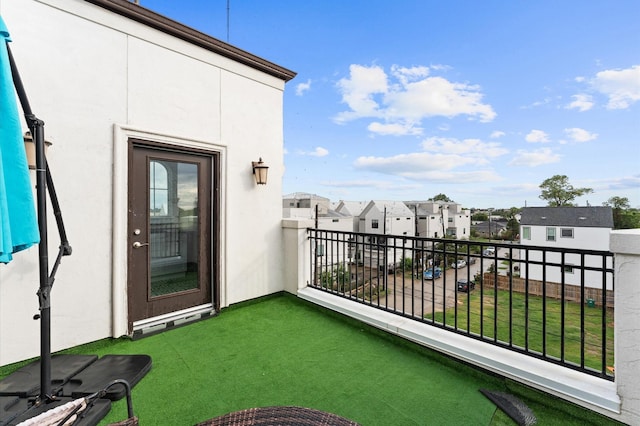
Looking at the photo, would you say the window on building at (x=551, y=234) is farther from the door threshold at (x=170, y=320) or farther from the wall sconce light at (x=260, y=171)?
the door threshold at (x=170, y=320)

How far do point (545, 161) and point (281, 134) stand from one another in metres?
24.6

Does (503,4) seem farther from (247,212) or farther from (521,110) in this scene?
(521,110)

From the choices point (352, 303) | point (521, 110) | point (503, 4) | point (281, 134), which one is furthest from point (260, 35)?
point (521, 110)

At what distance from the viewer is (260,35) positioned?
15.4ft

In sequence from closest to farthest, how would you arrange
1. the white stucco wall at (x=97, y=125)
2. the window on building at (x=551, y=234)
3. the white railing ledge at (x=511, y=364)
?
1. the white railing ledge at (x=511, y=364)
2. the white stucco wall at (x=97, y=125)
3. the window on building at (x=551, y=234)

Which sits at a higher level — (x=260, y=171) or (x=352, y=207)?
(x=352, y=207)

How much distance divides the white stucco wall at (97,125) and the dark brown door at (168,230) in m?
0.14

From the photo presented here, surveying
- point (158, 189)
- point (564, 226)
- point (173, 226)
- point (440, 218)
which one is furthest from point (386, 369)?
point (440, 218)

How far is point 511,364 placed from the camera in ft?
5.96

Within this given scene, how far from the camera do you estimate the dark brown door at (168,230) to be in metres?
2.65

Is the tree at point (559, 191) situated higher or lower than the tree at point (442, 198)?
lower

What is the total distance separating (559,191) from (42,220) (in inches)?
751

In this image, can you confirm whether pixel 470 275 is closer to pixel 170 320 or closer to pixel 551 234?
pixel 170 320

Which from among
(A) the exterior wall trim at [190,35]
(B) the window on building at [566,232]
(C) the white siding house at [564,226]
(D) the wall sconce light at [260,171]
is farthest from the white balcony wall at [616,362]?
(B) the window on building at [566,232]
